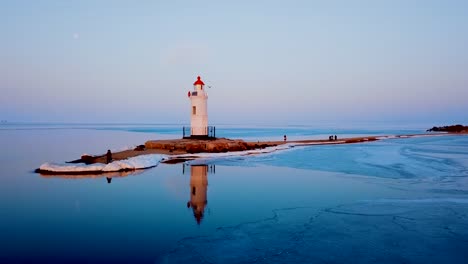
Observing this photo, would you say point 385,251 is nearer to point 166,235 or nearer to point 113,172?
point 166,235

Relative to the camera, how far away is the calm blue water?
21.8 feet

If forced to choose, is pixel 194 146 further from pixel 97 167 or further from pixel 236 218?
pixel 236 218

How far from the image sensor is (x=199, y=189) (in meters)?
13.1

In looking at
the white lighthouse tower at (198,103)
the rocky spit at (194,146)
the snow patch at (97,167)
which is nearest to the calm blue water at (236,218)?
the snow patch at (97,167)

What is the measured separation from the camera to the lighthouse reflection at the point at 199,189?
1002 cm

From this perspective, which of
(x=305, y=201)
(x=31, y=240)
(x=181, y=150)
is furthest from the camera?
(x=181, y=150)

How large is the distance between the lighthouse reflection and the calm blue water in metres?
0.05

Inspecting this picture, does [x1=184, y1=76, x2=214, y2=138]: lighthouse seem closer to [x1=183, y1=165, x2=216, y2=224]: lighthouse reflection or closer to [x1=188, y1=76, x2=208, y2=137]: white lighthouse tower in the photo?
[x1=188, y1=76, x2=208, y2=137]: white lighthouse tower

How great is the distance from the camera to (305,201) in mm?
11141

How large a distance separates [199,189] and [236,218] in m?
4.13

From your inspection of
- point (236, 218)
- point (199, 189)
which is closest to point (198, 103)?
point (199, 189)

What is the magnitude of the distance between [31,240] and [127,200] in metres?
4.02

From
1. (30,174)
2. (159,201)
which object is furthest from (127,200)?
(30,174)

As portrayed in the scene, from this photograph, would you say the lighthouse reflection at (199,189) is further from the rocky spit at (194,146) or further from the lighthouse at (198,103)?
the lighthouse at (198,103)
